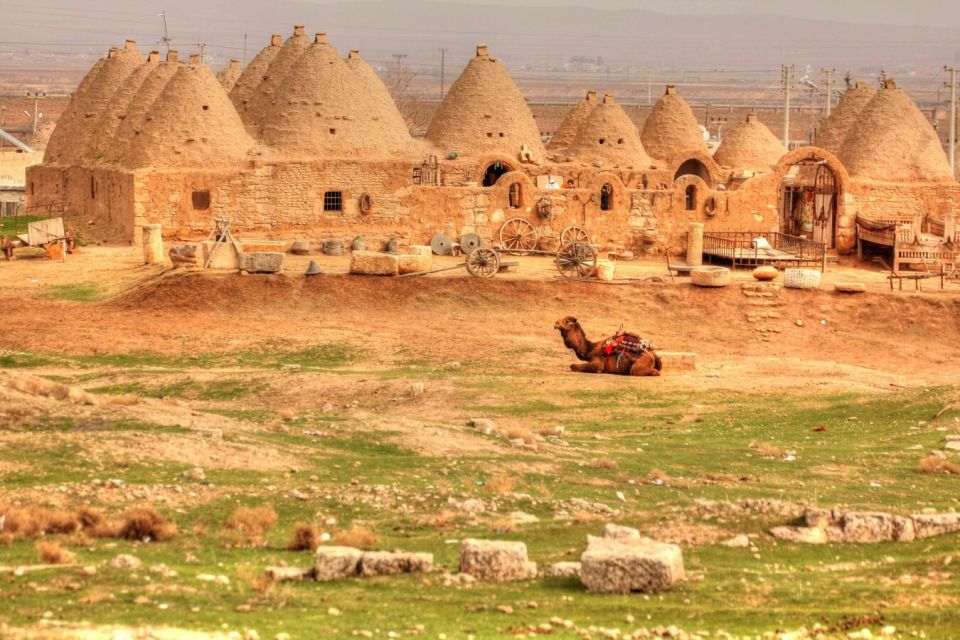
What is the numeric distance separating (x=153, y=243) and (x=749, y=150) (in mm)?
19774

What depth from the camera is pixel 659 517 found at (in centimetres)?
1364

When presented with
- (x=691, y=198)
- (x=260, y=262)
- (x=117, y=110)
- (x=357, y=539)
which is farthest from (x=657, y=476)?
(x=117, y=110)

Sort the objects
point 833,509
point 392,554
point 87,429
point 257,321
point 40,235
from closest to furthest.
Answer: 1. point 392,554
2. point 833,509
3. point 87,429
4. point 257,321
5. point 40,235

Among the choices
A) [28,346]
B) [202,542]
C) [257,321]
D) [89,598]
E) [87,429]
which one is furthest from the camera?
[257,321]

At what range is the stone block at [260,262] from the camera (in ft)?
99.3

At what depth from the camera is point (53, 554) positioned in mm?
11305

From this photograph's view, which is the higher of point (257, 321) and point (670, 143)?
point (670, 143)

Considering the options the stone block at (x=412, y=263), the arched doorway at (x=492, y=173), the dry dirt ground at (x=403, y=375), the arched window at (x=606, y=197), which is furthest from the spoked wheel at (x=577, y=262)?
the arched doorway at (x=492, y=173)

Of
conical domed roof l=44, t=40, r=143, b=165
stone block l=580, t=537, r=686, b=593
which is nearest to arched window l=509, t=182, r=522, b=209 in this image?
conical domed roof l=44, t=40, r=143, b=165

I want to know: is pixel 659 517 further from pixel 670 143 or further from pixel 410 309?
pixel 670 143

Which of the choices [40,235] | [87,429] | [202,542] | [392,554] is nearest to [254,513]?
[202,542]

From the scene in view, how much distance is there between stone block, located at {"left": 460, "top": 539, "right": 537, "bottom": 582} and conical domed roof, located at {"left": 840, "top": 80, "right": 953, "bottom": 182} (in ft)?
96.0

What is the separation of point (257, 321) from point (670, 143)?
19.6m

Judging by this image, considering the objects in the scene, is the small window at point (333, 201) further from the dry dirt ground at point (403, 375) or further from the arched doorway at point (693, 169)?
the arched doorway at point (693, 169)
